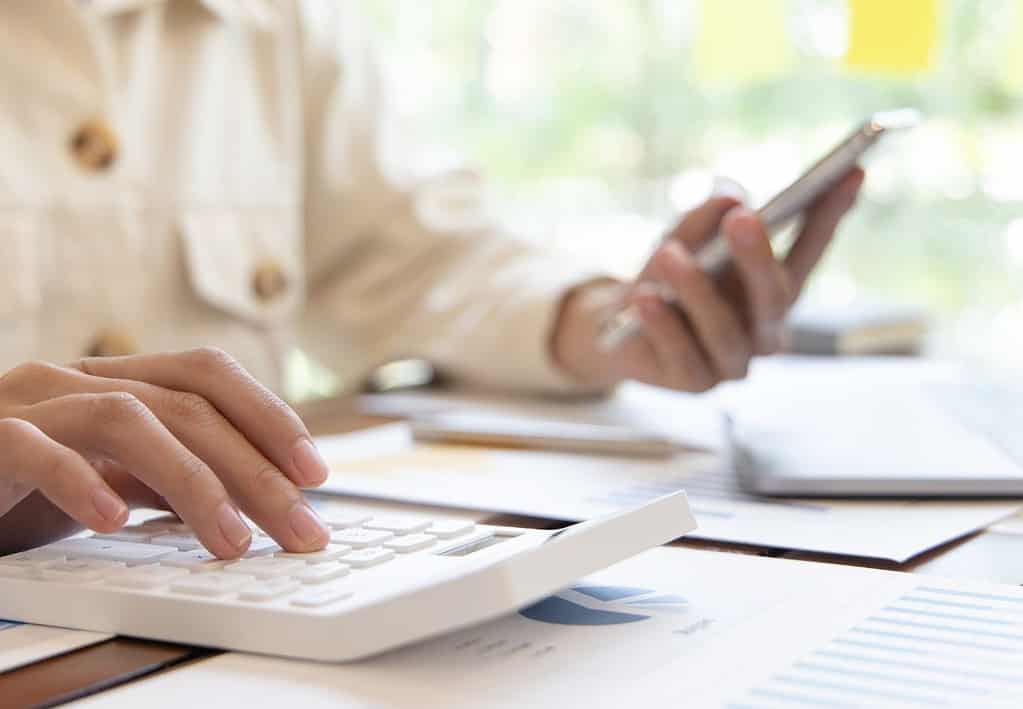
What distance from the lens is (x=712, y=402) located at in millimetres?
987

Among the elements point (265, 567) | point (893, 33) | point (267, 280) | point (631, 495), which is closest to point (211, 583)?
point (265, 567)

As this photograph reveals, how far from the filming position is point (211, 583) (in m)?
0.40

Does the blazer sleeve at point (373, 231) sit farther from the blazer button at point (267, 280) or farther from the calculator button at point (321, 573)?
the calculator button at point (321, 573)

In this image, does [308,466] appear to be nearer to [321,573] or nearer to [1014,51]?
[321,573]

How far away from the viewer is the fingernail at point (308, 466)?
46 cm

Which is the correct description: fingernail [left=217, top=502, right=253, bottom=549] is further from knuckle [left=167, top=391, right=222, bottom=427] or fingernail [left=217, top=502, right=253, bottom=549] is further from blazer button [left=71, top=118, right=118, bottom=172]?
blazer button [left=71, top=118, right=118, bottom=172]

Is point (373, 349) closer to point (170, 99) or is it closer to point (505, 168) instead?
point (170, 99)

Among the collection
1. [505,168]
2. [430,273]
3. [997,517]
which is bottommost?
[997,517]

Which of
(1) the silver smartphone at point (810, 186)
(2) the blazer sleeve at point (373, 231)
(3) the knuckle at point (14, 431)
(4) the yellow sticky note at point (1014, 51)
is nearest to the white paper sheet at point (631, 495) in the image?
(1) the silver smartphone at point (810, 186)

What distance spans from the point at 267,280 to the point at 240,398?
597mm

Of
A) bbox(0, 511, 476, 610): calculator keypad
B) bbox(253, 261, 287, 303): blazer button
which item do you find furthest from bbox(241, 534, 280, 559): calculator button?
bbox(253, 261, 287, 303): blazer button

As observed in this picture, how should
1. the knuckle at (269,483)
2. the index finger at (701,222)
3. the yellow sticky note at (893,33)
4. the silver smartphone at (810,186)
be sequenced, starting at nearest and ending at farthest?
the knuckle at (269,483) → the silver smartphone at (810,186) → the index finger at (701,222) → the yellow sticky note at (893,33)

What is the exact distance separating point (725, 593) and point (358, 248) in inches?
31.1

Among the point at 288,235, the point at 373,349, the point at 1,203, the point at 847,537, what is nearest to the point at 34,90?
the point at 1,203
